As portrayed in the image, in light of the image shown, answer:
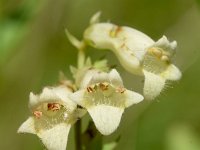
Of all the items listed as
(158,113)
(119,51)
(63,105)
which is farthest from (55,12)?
(63,105)

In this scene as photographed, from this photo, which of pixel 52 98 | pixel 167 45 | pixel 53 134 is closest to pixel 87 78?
pixel 52 98

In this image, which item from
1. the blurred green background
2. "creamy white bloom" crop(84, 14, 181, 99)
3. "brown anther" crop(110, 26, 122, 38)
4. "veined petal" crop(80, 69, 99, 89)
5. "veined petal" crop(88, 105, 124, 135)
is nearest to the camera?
"veined petal" crop(88, 105, 124, 135)

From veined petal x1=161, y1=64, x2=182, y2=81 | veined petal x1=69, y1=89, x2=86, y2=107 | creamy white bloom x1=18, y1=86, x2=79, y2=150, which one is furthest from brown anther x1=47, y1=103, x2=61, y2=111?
veined petal x1=161, y1=64, x2=182, y2=81

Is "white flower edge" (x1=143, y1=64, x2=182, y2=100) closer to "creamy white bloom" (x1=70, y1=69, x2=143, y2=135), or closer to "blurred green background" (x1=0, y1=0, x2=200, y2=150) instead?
"creamy white bloom" (x1=70, y1=69, x2=143, y2=135)

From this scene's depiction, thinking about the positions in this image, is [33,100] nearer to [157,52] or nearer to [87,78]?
[87,78]

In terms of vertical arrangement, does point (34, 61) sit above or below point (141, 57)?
below

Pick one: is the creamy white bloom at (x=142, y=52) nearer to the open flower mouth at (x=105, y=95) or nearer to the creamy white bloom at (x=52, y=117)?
the open flower mouth at (x=105, y=95)

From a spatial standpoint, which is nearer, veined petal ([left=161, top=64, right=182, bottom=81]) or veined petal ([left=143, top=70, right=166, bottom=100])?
veined petal ([left=143, top=70, right=166, bottom=100])

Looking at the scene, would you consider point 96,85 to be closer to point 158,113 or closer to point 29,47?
point 158,113
